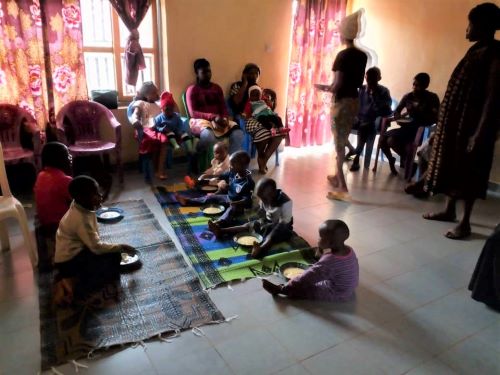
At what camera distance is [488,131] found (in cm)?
283

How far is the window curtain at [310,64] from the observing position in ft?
17.1

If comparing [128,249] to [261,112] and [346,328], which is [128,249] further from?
[261,112]

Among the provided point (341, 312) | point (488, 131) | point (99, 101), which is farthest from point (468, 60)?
point (99, 101)

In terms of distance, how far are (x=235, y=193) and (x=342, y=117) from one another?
1.26m

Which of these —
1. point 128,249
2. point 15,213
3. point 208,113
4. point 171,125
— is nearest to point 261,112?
point 208,113

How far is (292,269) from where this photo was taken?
2.52 metres

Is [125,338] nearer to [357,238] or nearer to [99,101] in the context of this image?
[357,238]

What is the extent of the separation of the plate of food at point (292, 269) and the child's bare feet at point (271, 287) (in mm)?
134

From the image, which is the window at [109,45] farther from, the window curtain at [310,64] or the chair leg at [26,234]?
the chair leg at [26,234]

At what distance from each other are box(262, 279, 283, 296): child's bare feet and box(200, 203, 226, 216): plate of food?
3.60 feet

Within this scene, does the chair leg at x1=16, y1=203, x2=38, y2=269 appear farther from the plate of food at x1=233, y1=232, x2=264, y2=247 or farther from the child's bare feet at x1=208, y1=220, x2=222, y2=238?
the plate of food at x1=233, y1=232, x2=264, y2=247

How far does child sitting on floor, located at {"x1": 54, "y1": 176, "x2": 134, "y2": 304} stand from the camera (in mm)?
2121

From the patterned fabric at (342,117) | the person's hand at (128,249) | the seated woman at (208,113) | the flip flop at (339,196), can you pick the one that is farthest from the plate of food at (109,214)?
the patterned fabric at (342,117)

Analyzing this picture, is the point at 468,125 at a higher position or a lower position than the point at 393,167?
higher
